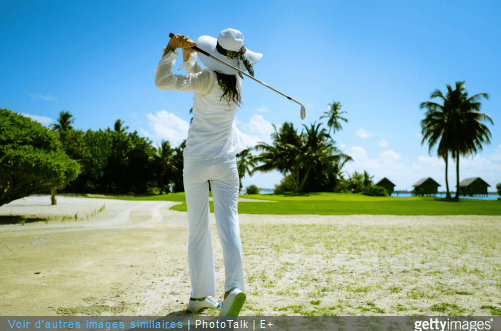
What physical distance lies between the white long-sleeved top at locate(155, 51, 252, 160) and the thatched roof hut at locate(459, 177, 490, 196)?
64478mm

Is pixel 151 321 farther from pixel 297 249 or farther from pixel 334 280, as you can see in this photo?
pixel 297 249

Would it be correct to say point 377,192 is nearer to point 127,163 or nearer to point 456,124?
point 456,124

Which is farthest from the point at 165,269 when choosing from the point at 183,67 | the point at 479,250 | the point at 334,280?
the point at 479,250

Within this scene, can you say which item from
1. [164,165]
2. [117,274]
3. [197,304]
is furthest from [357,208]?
[164,165]

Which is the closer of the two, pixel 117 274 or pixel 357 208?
pixel 117 274

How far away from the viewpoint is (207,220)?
9.64ft

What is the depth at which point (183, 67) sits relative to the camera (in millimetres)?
3018

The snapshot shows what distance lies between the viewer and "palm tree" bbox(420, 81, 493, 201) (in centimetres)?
3703

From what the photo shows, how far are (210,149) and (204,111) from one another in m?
0.34

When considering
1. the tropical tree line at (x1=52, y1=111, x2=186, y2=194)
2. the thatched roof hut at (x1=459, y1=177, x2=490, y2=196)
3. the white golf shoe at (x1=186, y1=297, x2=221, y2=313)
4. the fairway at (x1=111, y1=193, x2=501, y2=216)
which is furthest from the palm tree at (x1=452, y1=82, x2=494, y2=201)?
the white golf shoe at (x1=186, y1=297, x2=221, y2=313)

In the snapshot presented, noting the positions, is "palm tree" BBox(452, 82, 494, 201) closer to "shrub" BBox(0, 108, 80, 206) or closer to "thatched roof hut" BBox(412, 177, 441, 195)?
"thatched roof hut" BBox(412, 177, 441, 195)

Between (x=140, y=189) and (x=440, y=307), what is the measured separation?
147 ft

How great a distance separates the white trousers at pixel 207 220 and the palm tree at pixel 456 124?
4001 cm

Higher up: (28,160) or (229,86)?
(229,86)
